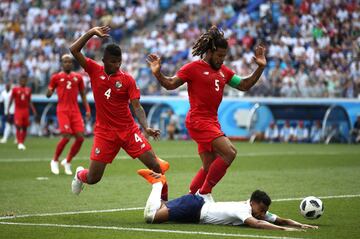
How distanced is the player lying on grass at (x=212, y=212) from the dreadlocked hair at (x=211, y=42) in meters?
2.21

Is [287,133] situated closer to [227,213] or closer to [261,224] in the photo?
[227,213]

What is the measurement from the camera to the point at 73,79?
20.9 metres

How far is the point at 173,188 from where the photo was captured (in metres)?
17.4

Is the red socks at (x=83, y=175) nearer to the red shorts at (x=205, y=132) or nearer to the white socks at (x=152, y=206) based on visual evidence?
the white socks at (x=152, y=206)

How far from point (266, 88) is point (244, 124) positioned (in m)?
1.71

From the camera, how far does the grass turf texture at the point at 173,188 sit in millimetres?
11773

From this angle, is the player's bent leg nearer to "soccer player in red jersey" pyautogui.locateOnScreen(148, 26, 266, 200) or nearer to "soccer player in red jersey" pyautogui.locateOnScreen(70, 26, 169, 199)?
"soccer player in red jersey" pyautogui.locateOnScreen(70, 26, 169, 199)

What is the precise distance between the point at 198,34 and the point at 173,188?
943 inches

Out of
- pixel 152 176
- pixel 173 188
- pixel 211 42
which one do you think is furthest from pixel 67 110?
pixel 152 176

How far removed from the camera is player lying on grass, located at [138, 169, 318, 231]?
38.8ft

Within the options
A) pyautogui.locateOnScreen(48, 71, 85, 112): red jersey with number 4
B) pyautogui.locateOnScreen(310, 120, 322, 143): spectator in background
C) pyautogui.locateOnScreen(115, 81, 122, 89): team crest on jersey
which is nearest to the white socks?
pyautogui.locateOnScreen(115, 81, 122, 89): team crest on jersey

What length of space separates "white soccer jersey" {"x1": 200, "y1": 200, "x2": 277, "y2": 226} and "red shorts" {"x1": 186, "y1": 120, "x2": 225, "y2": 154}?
1.22 m

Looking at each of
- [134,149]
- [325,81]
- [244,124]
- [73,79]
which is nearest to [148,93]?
[244,124]

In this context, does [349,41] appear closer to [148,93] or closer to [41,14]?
[148,93]
